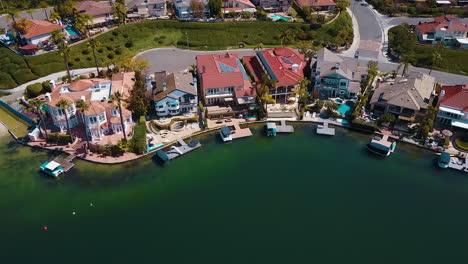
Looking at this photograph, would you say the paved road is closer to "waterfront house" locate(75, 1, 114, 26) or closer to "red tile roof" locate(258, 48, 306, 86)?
"waterfront house" locate(75, 1, 114, 26)

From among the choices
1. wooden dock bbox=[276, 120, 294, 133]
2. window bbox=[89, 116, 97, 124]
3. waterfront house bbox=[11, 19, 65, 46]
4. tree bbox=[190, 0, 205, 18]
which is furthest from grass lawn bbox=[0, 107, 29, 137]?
tree bbox=[190, 0, 205, 18]

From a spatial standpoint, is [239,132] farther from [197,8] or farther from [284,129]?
[197,8]

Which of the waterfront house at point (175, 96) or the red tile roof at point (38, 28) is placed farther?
the red tile roof at point (38, 28)

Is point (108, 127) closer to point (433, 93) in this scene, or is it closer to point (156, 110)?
point (156, 110)

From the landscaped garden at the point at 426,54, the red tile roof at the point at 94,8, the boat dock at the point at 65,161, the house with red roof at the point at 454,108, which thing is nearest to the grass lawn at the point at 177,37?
the red tile roof at the point at 94,8

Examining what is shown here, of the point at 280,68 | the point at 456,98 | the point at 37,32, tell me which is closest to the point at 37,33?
→ the point at 37,32

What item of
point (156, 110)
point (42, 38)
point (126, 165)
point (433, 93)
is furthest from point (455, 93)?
point (42, 38)

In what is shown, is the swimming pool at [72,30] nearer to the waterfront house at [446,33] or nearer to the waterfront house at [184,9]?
the waterfront house at [184,9]

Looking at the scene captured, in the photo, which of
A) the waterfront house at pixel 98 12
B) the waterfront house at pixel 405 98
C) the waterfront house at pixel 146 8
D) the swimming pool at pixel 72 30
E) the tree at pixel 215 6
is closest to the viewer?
the waterfront house at pixel 405 98
